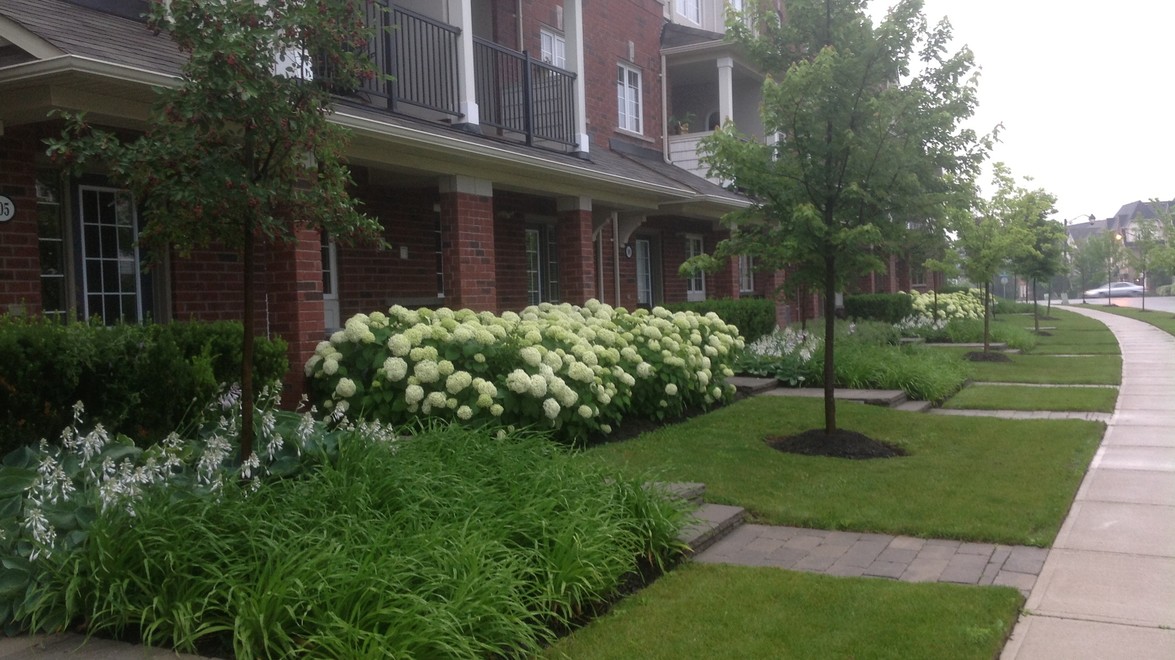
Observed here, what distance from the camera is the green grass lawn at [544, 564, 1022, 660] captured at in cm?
428

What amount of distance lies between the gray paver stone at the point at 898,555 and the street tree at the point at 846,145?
304 cm

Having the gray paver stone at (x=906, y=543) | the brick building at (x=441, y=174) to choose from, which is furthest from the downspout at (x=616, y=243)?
the gray paver stone at (x=906, y=543)

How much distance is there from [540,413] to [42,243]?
4.18 m

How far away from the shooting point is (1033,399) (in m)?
12.4

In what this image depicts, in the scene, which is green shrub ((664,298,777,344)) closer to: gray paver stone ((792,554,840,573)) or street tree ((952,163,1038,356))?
street tree ((952,163,1038,356))

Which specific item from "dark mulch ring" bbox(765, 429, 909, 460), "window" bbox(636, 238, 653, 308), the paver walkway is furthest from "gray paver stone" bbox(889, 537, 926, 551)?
"window" bbox(636, 238, 653, 308)

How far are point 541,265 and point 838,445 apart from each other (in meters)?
7.23

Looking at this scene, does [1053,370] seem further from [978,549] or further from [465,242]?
[978,549]

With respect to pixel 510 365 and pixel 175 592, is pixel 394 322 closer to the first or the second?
pixel 510 365

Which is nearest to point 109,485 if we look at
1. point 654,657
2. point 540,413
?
point 654,657

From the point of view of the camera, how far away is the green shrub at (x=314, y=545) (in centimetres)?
391

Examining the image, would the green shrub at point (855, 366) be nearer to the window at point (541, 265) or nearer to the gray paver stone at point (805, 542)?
the window at point (541, 265)

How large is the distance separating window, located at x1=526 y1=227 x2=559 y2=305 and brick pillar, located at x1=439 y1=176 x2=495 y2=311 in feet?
11.8

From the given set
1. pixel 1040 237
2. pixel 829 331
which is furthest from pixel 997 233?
pixel 829 331
